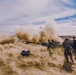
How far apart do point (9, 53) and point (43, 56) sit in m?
4.33

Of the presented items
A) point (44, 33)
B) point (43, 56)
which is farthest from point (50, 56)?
point (44, 33)

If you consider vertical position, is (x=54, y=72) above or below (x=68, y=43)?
Result: below

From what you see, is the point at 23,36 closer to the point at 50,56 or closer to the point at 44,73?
the point at 50,56

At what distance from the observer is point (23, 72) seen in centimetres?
2725

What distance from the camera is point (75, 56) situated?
3256 cm

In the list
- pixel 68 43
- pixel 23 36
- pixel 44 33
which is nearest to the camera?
pixel 68 43

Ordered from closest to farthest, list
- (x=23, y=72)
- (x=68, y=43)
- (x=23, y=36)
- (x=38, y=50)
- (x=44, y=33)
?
(x=23, y=72), (x=68, y=43), (x=38, y=50), (x=23, y=36), (x=44, y=33)

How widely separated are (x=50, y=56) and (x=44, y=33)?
21.2 metres

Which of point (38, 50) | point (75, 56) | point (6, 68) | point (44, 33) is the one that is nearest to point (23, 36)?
point (44, 33)

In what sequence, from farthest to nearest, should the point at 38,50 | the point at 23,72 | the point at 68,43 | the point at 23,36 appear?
1. the point at 23,36
2. the point at 38,50
3. the point at 68,43
4. the point at 23,72

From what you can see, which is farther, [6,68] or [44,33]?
[44,33]

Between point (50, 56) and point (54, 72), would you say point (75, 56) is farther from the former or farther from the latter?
point (54, 72)

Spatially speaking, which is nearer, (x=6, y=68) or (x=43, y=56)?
(x=6, y=68)

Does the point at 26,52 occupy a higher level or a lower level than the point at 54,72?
A: higher
